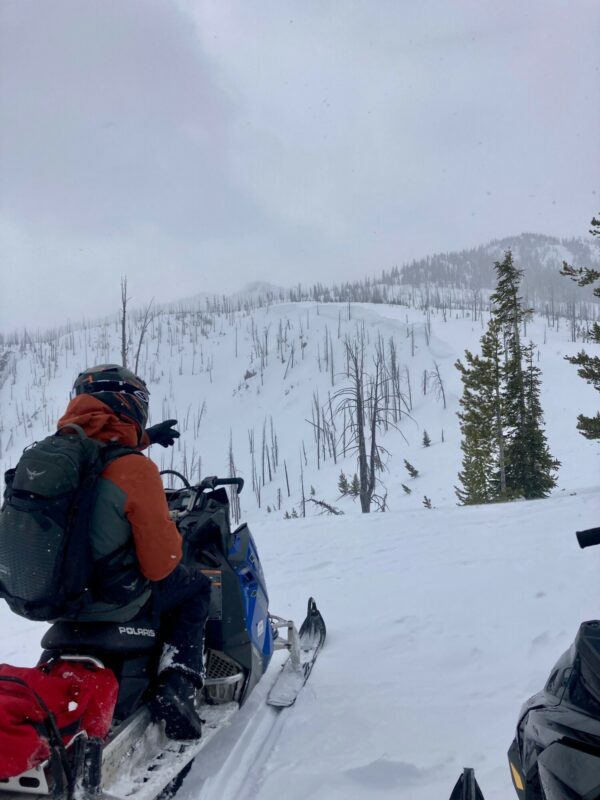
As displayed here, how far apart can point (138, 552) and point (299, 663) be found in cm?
214

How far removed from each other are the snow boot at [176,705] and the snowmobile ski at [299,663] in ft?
3.30

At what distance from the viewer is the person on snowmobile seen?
2.39 m

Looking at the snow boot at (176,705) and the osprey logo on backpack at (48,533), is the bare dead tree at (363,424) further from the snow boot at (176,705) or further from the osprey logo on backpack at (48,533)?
the osprey logo on backpack at (48,533)

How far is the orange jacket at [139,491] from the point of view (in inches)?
95.8

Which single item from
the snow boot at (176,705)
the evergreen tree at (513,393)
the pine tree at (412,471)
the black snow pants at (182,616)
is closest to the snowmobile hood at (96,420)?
the black snow pants at (182,616)

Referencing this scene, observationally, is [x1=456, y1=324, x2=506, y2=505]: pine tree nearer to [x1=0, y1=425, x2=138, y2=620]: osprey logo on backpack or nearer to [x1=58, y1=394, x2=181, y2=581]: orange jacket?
[x1=58, y1=394, x2=181, y2=581]: orange jacket

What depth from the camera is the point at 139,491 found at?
2441 mm

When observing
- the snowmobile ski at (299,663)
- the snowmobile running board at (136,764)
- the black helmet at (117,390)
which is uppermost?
the black helmet at (117,390)

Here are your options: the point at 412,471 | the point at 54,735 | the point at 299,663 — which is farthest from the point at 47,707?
the point at 412,471

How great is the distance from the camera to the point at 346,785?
271 cm

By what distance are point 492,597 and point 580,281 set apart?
8.62 meters

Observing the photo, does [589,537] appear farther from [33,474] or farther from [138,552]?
[33,474]

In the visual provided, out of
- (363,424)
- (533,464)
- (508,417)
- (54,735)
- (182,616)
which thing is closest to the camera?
(54,735)

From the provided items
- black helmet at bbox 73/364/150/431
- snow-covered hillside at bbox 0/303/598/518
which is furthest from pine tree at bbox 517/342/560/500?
black helmet at bbox 73/364/150/431
